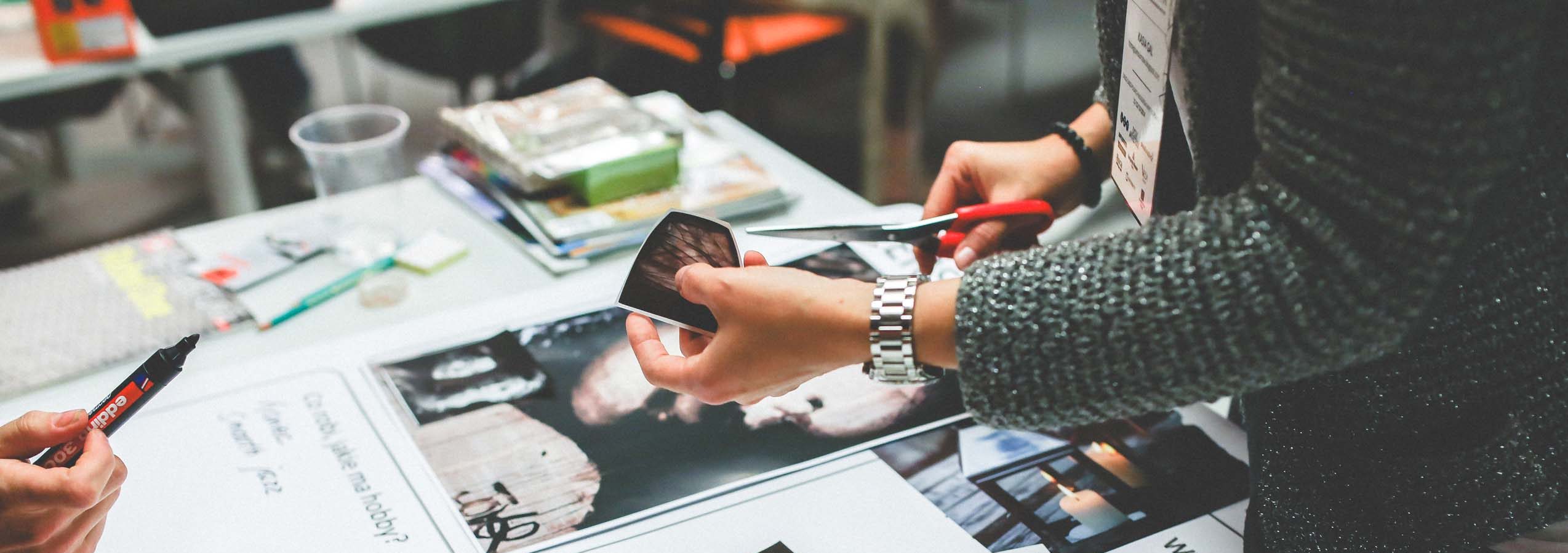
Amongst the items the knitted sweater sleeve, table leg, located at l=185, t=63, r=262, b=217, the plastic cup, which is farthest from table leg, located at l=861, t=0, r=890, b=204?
the knitted sweater sleeve

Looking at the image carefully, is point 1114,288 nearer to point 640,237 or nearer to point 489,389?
point 489,389

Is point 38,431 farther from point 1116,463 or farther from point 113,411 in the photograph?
point 1116,463

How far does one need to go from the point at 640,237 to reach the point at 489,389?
0.29m

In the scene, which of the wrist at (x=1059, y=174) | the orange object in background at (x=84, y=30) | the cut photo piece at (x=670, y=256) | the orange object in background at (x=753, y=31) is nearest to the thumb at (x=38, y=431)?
the cut photo piece at (x=670, y=256)

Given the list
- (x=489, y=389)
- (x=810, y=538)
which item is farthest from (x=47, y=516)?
(x=810, y=538)

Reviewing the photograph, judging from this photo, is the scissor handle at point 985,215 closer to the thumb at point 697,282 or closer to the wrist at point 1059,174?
the wrist at point 1059,174

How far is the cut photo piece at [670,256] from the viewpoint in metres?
0.73

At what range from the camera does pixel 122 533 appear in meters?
0.73

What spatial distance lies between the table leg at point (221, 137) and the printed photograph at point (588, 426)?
1.68 meters

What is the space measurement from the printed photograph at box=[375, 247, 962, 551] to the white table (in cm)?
144

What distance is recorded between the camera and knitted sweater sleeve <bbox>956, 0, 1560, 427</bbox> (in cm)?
44

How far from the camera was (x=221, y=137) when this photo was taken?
238 centimetres

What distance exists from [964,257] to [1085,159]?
0.52 feet

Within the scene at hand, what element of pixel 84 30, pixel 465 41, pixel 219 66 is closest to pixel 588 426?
pixel 84 30
